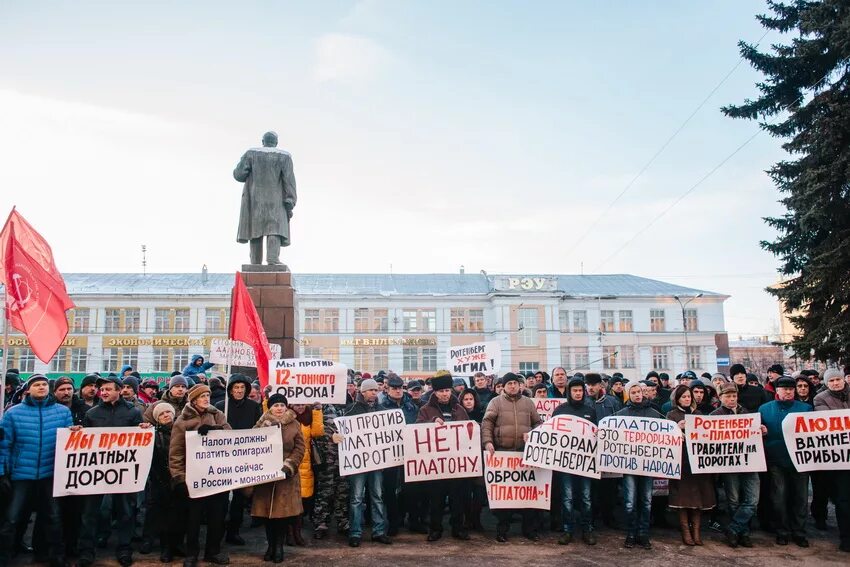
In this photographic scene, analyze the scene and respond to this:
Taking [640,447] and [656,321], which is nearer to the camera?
[640,447]

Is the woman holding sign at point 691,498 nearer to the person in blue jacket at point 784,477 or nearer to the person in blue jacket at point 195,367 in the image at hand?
the person in blue jacket at point 784,477

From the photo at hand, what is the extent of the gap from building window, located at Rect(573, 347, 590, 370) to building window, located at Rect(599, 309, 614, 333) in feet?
8.66

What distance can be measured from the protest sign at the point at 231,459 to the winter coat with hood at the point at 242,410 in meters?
0.86

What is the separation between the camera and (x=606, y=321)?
2357 inches

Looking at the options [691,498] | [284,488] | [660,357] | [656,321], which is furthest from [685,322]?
[284,488]

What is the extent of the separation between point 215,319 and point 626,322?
35578mm

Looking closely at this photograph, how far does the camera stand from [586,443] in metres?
8.16

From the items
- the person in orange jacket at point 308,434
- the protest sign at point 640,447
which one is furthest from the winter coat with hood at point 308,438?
the protest sign at point 640,447

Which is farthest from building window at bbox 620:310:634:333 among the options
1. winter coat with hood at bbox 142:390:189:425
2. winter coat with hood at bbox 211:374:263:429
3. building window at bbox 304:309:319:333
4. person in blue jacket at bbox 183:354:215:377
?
winter coat with hood at bbox 142:390:189:425

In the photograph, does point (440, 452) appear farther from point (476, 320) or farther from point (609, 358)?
point (609, 358)

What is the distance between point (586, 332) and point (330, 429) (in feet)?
173

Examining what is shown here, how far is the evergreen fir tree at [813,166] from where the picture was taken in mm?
14094

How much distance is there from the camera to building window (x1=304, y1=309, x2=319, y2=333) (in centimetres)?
5725

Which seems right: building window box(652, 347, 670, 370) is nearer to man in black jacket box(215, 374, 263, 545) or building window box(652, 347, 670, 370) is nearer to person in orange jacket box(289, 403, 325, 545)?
person in orange jacket box(289, 403, 325, 545)
